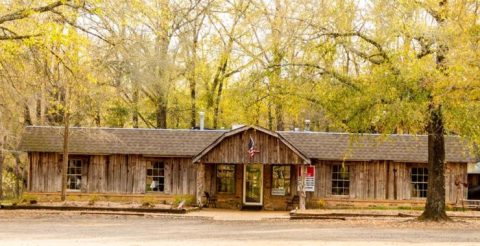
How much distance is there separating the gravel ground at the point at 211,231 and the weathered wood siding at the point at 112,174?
7567mm

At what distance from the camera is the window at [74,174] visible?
42.4 metres

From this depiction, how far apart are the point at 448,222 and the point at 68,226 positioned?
13598 mm

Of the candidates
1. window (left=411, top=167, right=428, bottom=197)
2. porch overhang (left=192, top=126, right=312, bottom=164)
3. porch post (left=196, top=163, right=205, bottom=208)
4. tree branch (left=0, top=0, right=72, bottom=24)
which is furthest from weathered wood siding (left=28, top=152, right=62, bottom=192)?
tree branch (left=0, top=0, right=72, bottom=24)

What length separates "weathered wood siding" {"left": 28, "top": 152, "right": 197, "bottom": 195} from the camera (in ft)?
138

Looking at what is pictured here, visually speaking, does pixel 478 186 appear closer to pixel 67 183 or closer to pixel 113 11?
pixel 67 183

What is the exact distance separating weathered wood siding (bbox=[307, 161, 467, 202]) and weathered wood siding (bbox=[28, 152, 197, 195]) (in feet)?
20.9

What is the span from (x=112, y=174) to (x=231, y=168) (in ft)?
19.5

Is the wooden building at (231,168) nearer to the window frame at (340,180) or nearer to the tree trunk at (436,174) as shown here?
the window frame at (340,180)

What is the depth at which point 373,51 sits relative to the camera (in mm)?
30750

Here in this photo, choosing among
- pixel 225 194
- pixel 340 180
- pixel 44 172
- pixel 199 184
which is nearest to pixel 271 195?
pixel 225 194

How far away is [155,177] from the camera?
42438 millimetres

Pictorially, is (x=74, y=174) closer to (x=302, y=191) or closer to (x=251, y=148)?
(x=251, y=148)

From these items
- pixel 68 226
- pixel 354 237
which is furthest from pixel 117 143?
pixel 354 237

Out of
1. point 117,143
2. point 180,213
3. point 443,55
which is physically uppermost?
point 443,55
